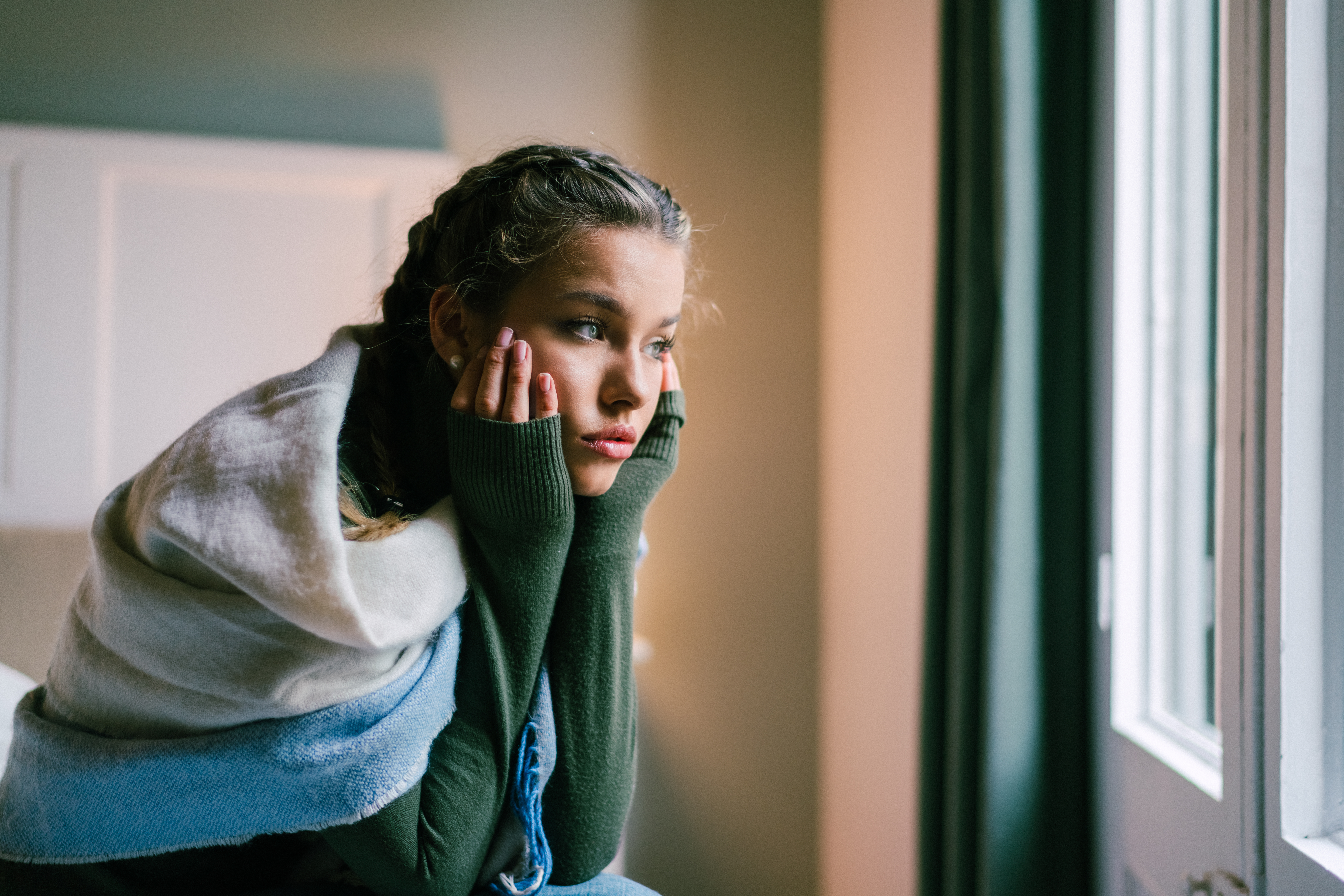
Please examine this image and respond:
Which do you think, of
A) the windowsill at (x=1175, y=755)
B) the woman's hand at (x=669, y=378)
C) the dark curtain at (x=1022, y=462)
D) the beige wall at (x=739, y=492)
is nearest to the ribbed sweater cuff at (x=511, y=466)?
the woman's hand at (x=669, y=378)

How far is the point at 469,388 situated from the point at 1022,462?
28.2 inches

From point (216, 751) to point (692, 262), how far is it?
2.21 feet

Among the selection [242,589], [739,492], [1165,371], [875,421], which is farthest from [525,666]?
[739,492]

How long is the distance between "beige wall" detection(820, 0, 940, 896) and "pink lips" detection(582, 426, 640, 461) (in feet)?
2.03

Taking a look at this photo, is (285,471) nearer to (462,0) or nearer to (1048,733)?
(1048,733)

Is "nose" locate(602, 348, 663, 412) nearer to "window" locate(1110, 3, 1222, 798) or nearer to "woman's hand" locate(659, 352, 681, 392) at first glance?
"woman's hand" locate(659, 352, 681, 392)

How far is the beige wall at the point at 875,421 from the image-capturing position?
4.92 ft

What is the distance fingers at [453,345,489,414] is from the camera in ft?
2.44

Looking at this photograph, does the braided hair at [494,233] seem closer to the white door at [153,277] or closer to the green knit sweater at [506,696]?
the green knit sweater at [506,696]

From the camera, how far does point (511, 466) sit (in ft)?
2.33

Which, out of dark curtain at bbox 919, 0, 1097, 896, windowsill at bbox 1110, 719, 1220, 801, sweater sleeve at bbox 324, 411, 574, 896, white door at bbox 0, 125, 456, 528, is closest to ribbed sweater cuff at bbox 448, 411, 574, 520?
sweater sleeve at bbox 324, 411, 574, 896

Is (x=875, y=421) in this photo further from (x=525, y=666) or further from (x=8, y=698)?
(x=8, y=698)

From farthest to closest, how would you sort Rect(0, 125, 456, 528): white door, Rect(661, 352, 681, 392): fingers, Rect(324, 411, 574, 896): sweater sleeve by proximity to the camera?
Rect(0, 125, 456, 528): white door → Rect(661, 352, 681, 392): fingers → Rect(324, 411, 574, 896): sweater sleeve

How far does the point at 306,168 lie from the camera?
1792mm
